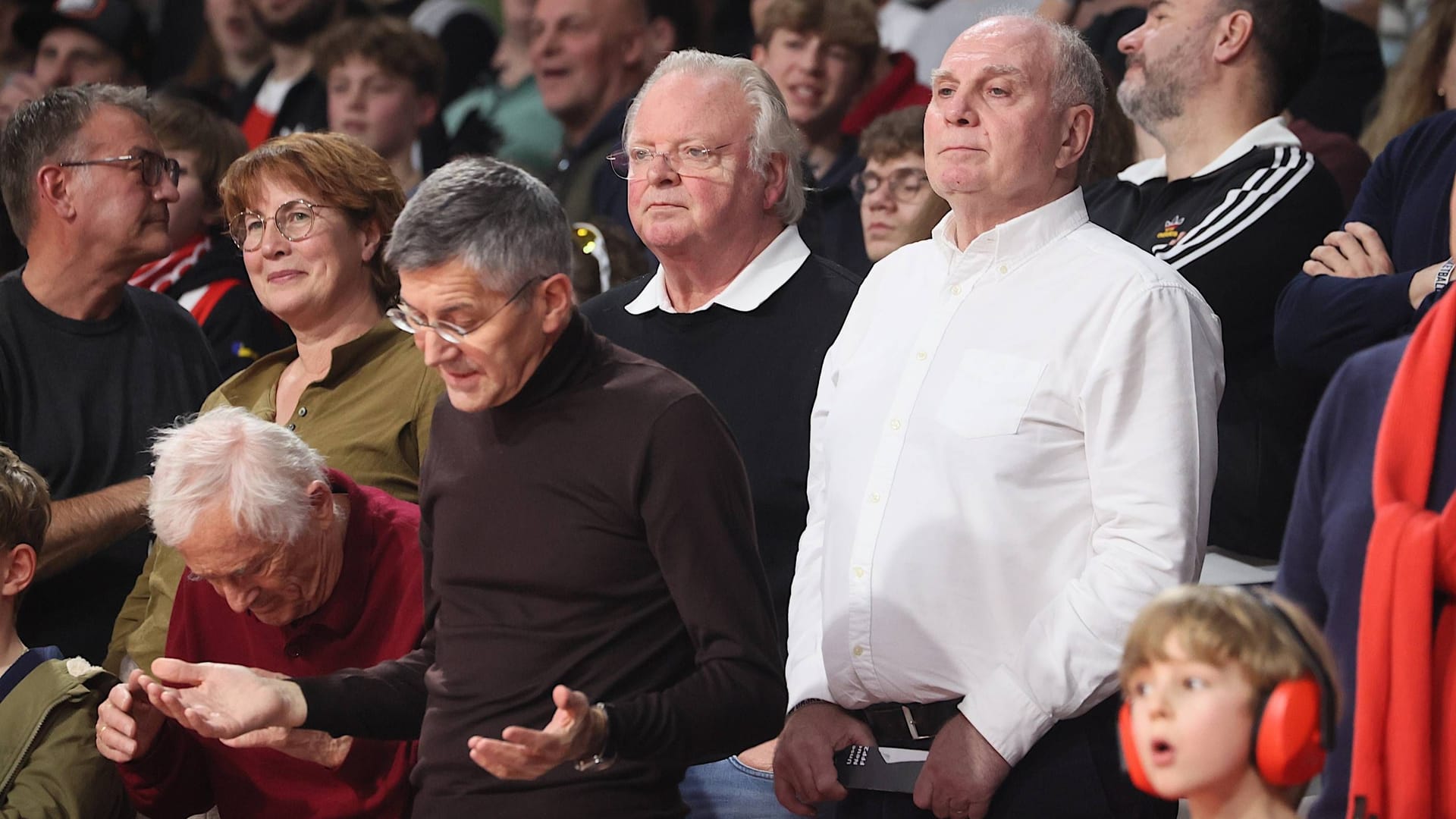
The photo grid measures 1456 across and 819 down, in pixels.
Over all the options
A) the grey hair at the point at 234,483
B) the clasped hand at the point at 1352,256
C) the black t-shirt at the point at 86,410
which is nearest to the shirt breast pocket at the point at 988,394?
the clasped hand at the point at 1352,256

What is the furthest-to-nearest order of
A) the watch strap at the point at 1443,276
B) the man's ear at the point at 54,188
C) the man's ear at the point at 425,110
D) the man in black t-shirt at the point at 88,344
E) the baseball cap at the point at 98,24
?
the baseball cap at the point at 98,24, the man's ear at the point at 425,110, the man's ear at the point at 54,188, the man in black t-shirt at the point at 88,344, the watch strap at the point at 1443,276

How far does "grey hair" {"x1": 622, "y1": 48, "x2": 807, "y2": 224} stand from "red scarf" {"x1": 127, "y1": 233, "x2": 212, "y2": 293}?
1.74 metres

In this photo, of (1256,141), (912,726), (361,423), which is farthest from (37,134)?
(1256,141)

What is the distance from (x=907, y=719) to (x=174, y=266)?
2675 mm

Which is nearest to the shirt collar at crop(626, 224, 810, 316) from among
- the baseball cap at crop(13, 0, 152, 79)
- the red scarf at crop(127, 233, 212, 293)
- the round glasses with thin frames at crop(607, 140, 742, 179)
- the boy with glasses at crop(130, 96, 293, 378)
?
the round glasses with thin frames at crop(607, 140, 742, 179)

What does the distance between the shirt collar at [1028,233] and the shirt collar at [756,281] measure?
0.49 meters

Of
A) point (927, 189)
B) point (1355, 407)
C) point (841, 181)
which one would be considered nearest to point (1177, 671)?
point (1355, 407)

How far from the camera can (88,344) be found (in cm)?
350

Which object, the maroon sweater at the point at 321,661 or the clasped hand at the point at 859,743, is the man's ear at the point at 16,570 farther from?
the clasped hand at the point at 859,743

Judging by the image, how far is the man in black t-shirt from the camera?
10.9 ft

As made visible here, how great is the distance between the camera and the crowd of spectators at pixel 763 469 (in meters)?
1.89

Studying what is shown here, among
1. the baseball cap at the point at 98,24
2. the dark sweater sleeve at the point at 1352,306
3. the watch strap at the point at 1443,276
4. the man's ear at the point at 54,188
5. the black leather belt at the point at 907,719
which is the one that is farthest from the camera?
the baseball cap at the point at 98,24

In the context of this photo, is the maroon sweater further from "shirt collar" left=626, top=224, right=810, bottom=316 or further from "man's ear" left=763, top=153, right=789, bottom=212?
"man's ear" left=763, top=153, right=789, bottom=212

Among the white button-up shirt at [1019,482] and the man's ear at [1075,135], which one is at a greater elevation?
the man's ear at [1075,135]
